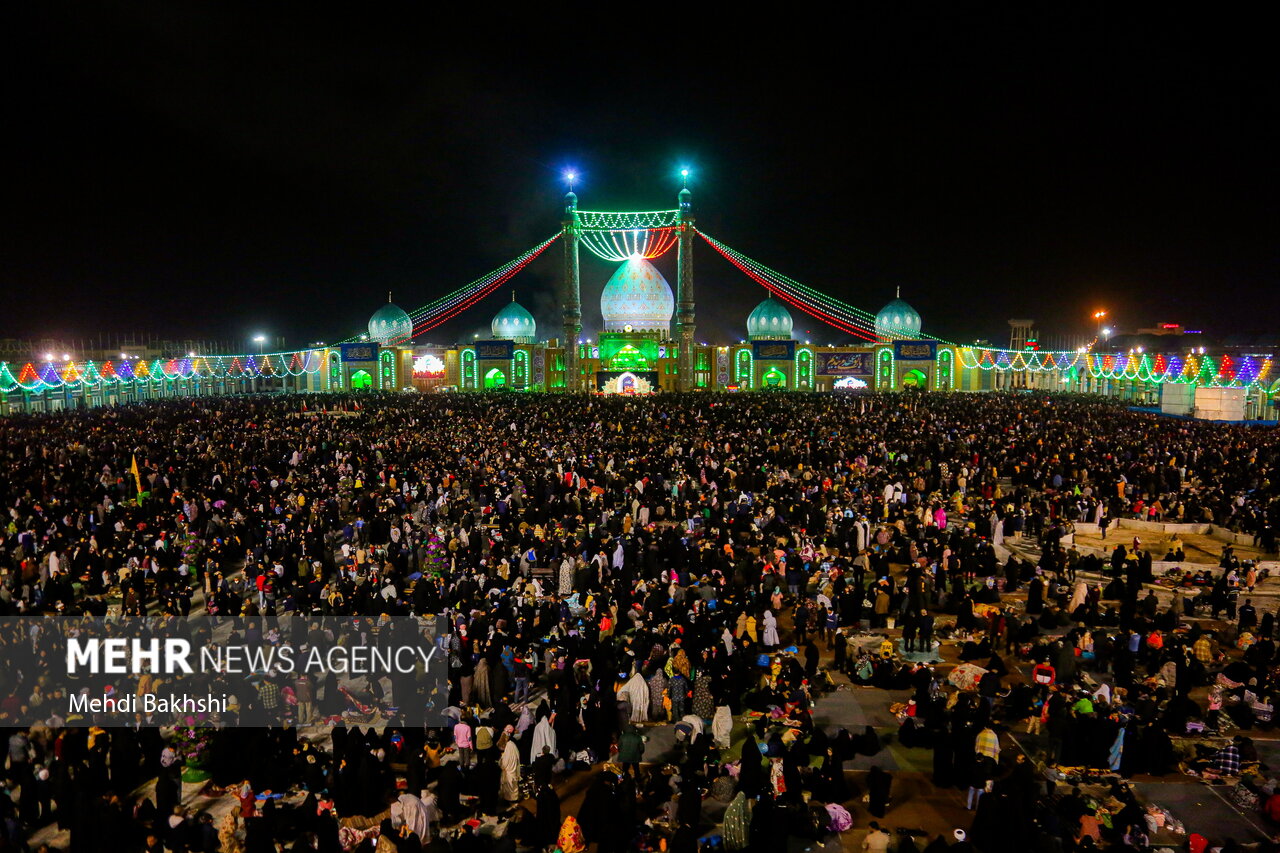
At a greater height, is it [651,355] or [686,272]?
[686,272]

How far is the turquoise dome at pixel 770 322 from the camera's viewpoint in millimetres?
54469

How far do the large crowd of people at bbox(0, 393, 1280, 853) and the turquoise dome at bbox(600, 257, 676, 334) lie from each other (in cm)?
3265

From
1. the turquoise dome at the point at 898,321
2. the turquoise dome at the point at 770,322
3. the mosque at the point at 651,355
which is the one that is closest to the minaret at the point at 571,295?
the mosque at the point at 651,355

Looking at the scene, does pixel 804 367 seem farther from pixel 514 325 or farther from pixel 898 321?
pixel 514 325

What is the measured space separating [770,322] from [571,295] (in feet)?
45.6

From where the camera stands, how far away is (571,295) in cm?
4947

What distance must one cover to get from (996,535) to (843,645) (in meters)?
6.12

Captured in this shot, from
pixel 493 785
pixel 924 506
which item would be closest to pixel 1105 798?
pixel 493 785

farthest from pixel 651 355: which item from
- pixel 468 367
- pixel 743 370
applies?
pixel 468 367

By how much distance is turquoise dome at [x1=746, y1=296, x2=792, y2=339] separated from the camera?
5447cm

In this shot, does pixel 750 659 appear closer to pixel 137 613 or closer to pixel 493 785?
pixel 493 785

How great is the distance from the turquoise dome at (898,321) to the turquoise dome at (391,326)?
1296 inches

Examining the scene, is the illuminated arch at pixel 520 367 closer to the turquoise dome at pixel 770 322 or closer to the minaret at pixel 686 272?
the minaret at pixel 686 272

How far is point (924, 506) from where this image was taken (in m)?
15.1
